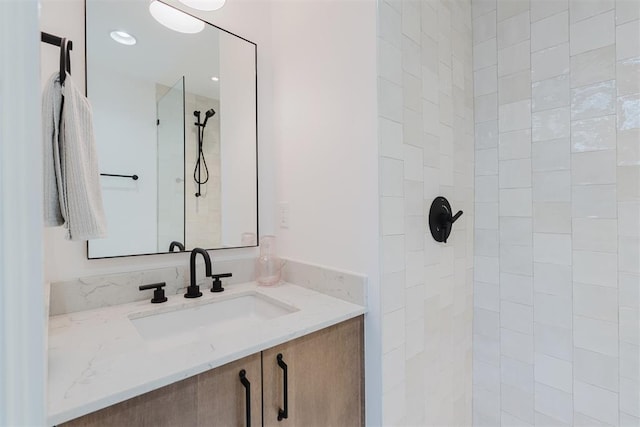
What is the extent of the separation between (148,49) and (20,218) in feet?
3.78

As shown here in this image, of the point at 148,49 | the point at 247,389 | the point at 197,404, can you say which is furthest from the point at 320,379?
the point at 148,49

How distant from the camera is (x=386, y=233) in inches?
43.6

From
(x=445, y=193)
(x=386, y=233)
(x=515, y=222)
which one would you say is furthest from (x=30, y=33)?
(x=515, y=222)

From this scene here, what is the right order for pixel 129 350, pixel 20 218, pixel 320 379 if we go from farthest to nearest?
pixel 320 379, pixel 129 350, pixel 20 218

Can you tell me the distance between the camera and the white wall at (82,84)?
1017mm

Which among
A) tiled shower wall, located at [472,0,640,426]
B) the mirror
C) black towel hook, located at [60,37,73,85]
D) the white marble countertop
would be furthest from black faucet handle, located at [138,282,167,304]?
tiled shower wall, located at [472,0,640,426]

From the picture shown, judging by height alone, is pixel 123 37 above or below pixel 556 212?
above

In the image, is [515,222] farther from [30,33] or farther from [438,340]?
[30,33]

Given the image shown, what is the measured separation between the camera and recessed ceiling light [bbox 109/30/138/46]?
1144 millimetres

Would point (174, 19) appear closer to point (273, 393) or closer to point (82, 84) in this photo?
point (82, 84)

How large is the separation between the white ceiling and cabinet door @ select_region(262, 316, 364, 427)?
45.9 inches

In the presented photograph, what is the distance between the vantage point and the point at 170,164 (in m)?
1.28

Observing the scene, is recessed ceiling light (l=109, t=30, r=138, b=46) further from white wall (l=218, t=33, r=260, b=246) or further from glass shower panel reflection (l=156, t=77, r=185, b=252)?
white wall (l=218, t=33, r=260, b=246)

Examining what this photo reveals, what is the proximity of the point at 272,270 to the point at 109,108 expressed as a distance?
93 centimetres
